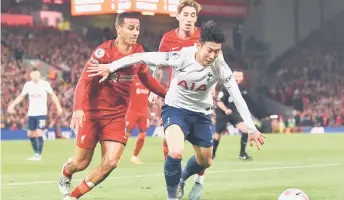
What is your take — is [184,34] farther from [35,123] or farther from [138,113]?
[35,123]

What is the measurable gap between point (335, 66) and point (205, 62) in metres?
41.4

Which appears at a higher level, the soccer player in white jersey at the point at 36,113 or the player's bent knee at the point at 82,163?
the player's bent knee at the point at 82,163

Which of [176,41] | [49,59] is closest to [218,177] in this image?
[176,41]

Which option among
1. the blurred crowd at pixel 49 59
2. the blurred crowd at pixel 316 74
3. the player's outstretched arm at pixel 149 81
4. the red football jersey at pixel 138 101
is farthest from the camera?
the blurred crowd at pixel 316 74

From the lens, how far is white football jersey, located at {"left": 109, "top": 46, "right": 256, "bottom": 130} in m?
8.29

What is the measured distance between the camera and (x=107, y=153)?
8.64 meters

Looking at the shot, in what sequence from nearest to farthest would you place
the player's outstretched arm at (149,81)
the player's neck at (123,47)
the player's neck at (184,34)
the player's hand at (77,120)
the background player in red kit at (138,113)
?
the player's hand at (77,120), the player's neck at (123,47), the player's outstretched arm at (149,81), the player's neck at (184,34), the background player in red kit at (138,113)

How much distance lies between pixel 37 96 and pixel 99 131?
10.0 meters

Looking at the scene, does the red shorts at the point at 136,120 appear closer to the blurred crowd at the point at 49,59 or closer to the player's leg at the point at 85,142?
the player's leg at the point at 85,142

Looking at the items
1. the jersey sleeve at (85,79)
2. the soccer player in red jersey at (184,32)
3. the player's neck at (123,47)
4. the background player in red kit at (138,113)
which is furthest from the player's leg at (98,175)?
the background player in red kit at (138,113)

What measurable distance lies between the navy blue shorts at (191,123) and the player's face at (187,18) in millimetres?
2166

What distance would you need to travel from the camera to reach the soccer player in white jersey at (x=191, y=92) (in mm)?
8234

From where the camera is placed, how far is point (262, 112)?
4450cm

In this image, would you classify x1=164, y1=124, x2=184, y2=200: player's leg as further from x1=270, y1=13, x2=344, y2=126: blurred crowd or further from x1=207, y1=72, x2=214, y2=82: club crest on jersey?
x1=270, y1=13, x2=344, y2=126: blurred crowd
